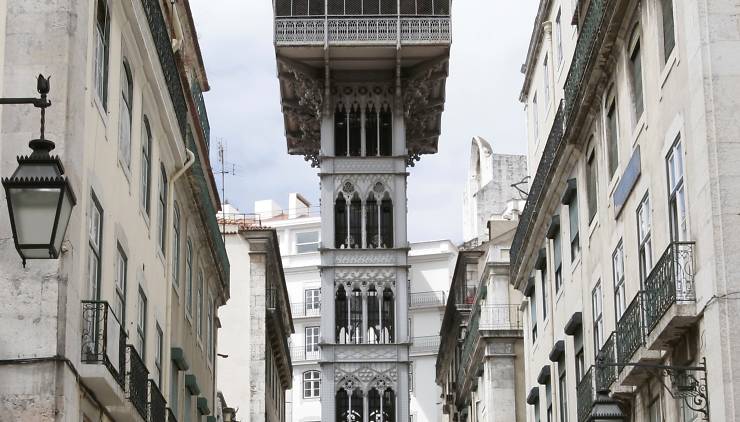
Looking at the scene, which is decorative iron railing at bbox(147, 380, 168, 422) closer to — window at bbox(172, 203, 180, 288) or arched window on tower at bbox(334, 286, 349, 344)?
window at bbox(172, 203, 180, 288)

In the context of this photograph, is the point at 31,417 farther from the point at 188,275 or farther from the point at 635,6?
the point at 188,275

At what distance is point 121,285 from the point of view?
23.8 m

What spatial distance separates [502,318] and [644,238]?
77.2 ft

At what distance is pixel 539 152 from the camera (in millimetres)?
37906

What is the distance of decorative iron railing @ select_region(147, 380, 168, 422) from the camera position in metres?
25.1

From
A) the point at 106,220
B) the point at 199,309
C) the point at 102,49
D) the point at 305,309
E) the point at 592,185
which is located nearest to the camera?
the point at 102,49

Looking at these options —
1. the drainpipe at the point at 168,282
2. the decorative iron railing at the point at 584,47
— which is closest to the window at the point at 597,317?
the decorative iron railing at the point at 584,47

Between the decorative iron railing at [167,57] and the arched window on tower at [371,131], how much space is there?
122 feet

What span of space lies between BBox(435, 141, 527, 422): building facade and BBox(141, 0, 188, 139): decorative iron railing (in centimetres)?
1430

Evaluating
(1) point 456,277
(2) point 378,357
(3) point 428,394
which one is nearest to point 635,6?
(1) point 456,277

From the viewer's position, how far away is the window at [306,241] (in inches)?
4284

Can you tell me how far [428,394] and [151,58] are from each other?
72.8 metres

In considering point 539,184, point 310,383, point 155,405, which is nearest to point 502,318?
point 539,184

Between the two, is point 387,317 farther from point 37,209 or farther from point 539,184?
point 37,209
